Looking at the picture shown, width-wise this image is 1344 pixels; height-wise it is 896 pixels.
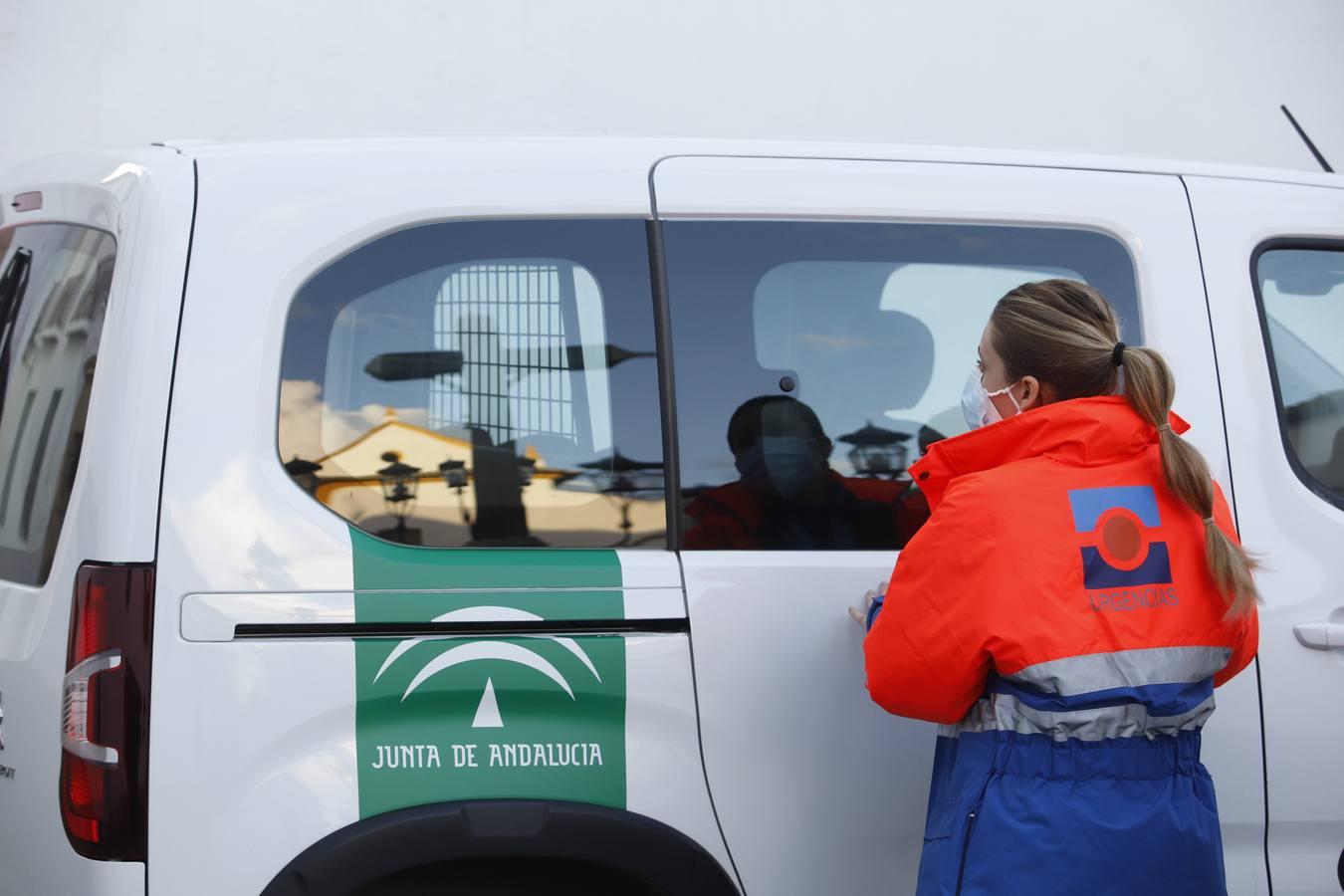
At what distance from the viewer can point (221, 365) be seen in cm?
187

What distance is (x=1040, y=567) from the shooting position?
1618 mm

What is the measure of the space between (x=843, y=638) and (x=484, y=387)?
2.32 ft

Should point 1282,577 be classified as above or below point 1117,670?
above

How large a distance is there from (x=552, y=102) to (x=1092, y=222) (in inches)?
172

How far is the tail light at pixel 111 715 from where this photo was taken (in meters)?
1.75

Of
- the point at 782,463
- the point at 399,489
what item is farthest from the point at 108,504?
the point at 782,463

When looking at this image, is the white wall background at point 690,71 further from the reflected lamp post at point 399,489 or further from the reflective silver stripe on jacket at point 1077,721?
the reflective silver stripe on jacket at point 1077,721

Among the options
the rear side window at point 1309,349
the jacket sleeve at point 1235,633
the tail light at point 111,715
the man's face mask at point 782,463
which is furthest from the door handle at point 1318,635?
the tail light at point 111,715

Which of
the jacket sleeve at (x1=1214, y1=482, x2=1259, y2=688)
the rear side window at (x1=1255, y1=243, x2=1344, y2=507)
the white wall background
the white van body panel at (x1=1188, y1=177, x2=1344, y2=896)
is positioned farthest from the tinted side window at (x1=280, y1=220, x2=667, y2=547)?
the white wall background

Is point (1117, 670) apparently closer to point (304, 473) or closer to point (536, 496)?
point (536, 496)

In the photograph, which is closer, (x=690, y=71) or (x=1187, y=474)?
(x=1187, y=474)

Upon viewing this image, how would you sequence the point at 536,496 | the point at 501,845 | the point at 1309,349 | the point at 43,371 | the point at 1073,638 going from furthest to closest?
the point at 1309,349
the point at 43,371
the point at 536,496
the point at 501,845
the point at 1073,638

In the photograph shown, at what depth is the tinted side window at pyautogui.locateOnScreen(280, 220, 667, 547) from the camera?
1919mm

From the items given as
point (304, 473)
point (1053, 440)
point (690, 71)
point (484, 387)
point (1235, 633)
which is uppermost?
point (690, 71)
